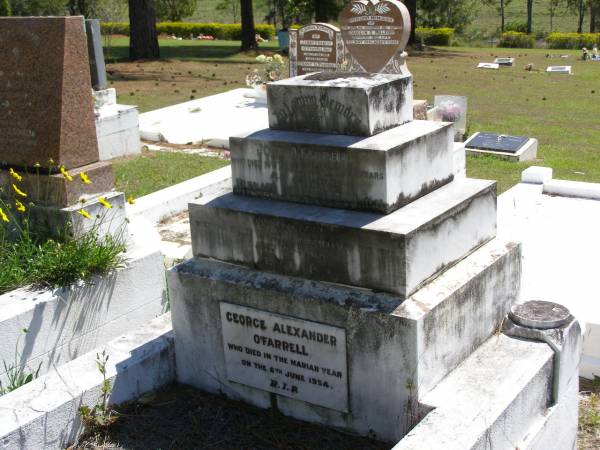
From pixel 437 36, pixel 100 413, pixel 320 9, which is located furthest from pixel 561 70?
pixel 100 413

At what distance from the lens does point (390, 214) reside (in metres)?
3.94

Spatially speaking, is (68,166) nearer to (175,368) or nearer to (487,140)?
(175,368)

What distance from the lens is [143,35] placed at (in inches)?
916

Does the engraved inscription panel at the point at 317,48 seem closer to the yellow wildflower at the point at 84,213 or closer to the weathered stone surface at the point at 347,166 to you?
the yellow wildflower at the point at 84,213

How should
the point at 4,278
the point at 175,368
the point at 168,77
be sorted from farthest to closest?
1. the point at 168,77
2. the point at 4,278
3. the point at 175,368

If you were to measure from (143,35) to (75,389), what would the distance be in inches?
813

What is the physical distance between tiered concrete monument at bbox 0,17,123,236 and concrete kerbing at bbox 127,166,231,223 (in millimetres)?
2010

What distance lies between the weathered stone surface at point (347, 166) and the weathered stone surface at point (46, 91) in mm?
1931

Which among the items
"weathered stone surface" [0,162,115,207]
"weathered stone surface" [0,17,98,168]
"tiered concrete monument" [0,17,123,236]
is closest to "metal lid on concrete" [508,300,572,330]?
"tiered concrete monument" [0,17,123,236]

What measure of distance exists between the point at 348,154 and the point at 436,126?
65cm

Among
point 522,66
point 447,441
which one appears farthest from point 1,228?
point 522,66

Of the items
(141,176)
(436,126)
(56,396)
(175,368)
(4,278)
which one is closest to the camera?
(56,396)

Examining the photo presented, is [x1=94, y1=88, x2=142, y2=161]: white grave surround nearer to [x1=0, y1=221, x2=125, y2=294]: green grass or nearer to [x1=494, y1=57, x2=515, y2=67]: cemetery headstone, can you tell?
[x1=0, y1=221, x2=125, y2=294]: green grass

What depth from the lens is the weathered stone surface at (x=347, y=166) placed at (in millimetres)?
3904
